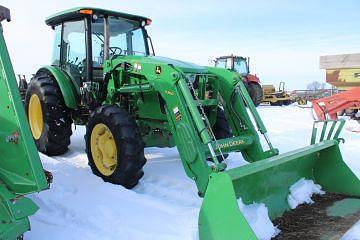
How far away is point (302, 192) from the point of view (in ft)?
14.5

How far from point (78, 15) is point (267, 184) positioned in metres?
3.77

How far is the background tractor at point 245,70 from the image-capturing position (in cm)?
1866

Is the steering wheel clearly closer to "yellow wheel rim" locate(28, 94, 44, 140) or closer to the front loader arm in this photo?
"yellow wheel rim" locate(28, 94, 44, 140)

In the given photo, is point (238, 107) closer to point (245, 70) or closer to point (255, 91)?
point (255, 91)

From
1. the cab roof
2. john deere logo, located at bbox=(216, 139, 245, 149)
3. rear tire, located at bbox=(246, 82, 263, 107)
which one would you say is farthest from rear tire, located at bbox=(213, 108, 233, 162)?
rear tire, located at bbox=(246, 82, 263, 107)

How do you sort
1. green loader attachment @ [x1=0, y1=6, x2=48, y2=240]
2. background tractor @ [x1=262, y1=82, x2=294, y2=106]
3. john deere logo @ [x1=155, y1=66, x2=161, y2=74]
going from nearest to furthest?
green loader attachment @ [x1=0, y1=6, x2=48, y2=240] < john deere logo @ [x1=155, y1=66, x2=161, y2=74] < background tractor @ [x1=262, y1=82, x2=294, y2=106]

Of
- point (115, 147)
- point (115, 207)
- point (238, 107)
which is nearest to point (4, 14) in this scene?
point (115, 207)

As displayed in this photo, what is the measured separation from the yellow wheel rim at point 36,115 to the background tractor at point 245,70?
12.9 meters

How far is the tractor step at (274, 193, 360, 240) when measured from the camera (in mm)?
3537

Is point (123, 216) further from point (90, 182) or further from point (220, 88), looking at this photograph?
point (220, 88)

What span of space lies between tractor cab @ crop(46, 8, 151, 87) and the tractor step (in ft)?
10.9

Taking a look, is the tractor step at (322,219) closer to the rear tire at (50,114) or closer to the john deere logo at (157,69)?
the john deere logo at (157,69)

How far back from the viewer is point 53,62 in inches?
271

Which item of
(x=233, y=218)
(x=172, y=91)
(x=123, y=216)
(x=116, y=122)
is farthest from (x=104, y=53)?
(x=233, y=218)
